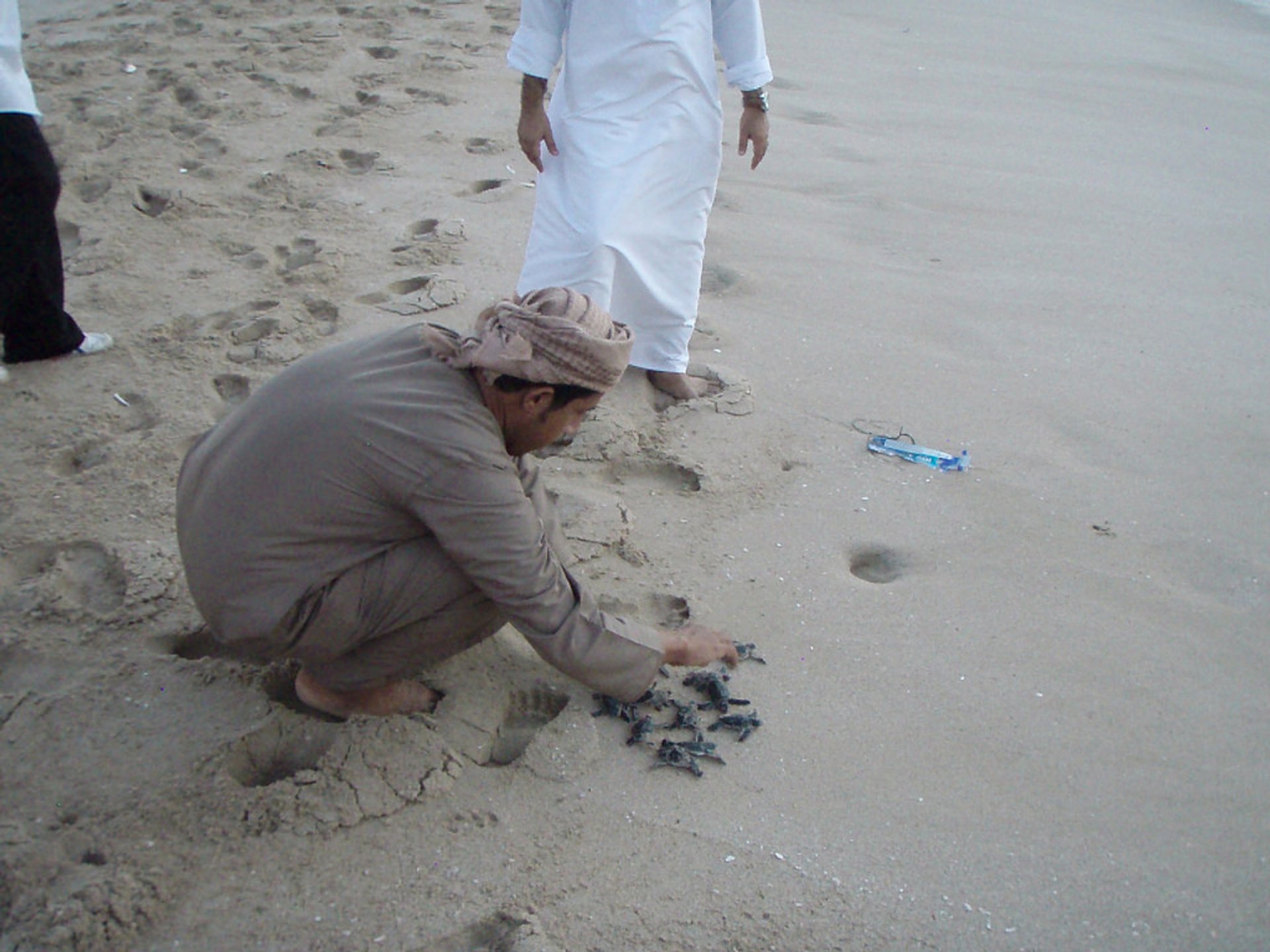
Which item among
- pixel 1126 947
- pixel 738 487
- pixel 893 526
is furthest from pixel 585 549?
pixel 1126 947

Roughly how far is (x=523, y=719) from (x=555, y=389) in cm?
69

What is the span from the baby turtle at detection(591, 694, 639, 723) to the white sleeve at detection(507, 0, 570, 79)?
162cm

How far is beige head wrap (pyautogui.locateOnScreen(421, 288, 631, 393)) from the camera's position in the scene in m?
1.52

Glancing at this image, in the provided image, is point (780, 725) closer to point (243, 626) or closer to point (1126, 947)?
point (1126, 947)

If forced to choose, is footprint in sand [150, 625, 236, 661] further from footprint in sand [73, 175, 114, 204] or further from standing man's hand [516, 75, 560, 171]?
footprint in sand [73, 175, 114, 204]

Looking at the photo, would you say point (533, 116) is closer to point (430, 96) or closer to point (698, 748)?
point (698, 748)

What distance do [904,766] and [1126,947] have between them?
1.41 feet

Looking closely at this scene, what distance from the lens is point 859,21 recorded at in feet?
22.8


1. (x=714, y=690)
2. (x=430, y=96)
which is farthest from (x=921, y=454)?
(x=430, y=96)

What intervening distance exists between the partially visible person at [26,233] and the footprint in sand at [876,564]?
6.92ft

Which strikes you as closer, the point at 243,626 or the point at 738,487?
the point at 243,626

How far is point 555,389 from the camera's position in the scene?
1.58m

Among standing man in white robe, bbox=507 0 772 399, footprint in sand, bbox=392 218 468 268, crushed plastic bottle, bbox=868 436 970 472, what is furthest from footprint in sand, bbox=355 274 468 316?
crushed plastic bottle, bbox=868 436 970 472

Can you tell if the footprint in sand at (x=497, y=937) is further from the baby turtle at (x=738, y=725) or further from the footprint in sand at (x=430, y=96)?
the footprint in sand at (x=430, y=96)
